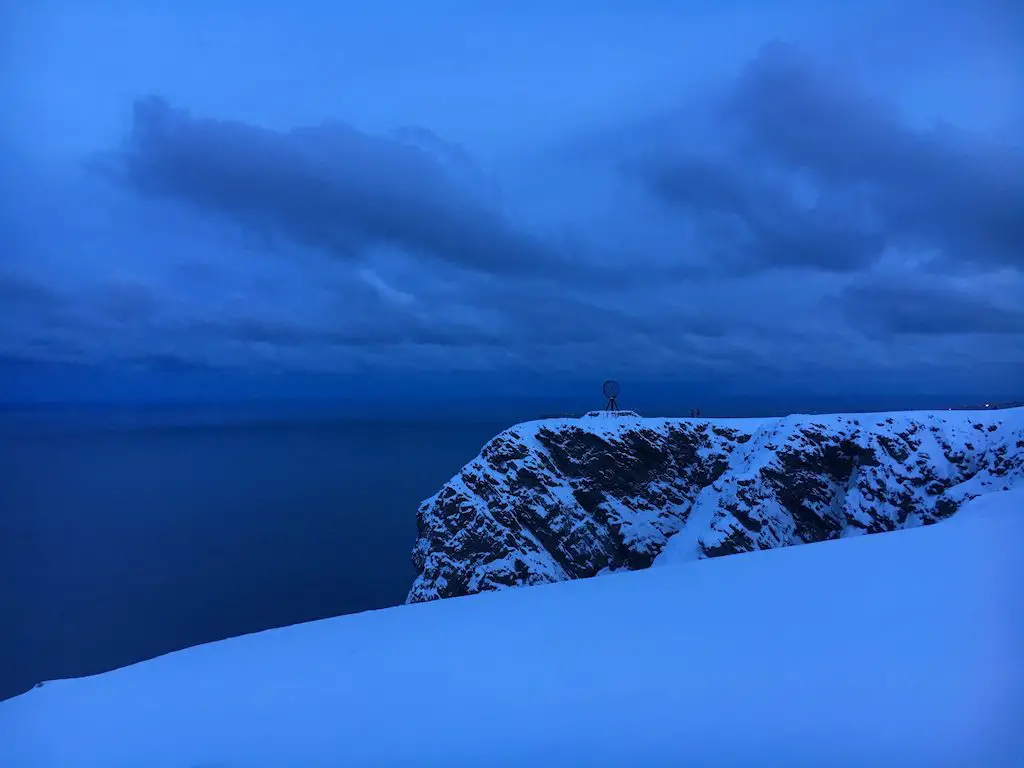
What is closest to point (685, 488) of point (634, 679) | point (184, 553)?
point (634, 679)

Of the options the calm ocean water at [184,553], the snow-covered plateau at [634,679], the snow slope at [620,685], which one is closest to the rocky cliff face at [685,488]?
the calm ocean water at [184,553]

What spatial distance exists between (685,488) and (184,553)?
188 feet

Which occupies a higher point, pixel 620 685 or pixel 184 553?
pixel 620 685

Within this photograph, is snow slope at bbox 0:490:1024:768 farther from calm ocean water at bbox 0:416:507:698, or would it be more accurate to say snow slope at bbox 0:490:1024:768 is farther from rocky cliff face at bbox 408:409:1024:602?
calm ocean water at bbox 0:416:507:698

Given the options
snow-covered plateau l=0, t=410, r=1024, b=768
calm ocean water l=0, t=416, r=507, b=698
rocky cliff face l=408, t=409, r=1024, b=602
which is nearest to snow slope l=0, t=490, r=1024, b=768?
snow-covered plateau l=0, t=410, r=1024, b=768

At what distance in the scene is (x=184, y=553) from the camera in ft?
207

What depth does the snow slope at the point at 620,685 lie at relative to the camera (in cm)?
232

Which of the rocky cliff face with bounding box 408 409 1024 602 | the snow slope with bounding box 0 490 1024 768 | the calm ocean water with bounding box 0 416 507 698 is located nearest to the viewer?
the snow slope with bounding box 0 490 1024 768

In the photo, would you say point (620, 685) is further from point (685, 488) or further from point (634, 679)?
point (685, 488)

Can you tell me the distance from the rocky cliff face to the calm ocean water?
68.6 ft

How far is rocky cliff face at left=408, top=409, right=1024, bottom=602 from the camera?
102 feet

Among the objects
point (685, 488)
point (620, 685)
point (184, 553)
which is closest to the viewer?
point (620, 685)

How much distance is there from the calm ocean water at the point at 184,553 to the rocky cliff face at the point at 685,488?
68.6ft

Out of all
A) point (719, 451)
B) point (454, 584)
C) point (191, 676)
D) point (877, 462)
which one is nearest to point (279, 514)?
point (454, 584)
